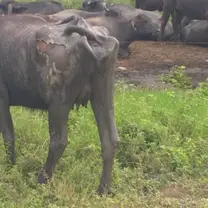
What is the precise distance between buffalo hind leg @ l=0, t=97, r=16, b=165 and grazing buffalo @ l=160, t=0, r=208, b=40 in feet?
33.1

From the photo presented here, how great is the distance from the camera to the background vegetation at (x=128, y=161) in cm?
625

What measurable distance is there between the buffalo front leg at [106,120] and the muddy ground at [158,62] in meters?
5.77

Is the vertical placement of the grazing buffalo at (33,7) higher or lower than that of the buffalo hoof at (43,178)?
lower

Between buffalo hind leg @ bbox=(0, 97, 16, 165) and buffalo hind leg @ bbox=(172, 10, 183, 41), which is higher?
buffalo hind leg @ bbox=(0, 97, 16, 165)

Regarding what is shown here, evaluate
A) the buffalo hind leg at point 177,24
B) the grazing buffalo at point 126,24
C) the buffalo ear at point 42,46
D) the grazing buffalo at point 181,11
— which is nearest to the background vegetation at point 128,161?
the buffalo ear at point 42,46

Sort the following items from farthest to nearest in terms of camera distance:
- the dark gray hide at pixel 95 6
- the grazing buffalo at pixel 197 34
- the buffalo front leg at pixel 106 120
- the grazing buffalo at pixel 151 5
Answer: the grazing buffalo at pixel 151 5, the dark gray hide at pixel 95 6, the grazing buffalo at pixel 197 34, the buffalo front leg at pixel 106 120

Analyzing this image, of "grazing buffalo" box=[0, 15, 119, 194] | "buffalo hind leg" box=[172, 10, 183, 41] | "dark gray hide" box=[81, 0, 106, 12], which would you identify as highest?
"grazing buffalo" box=[0, 15, 119, 194]

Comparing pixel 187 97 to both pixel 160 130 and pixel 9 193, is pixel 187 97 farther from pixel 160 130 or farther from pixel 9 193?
pixel 9 193

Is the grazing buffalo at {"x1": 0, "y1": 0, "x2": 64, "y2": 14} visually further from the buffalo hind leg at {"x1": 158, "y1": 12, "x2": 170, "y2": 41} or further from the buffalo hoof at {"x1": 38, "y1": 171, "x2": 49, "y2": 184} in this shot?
the buffalo hoof at {"x1": 38, "y1": 171, "x2": 49, "y2": 184}

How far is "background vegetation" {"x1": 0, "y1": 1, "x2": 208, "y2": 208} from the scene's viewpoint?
6246 mm

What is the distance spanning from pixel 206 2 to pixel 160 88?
4730mm

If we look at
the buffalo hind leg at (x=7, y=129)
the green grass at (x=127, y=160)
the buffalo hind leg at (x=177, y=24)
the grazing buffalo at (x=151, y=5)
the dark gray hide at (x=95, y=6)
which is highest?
the buffalo hind leg at (x=7, y=129)

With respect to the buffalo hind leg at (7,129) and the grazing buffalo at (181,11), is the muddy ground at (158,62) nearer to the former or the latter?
the grazing buffalo at (181,11)

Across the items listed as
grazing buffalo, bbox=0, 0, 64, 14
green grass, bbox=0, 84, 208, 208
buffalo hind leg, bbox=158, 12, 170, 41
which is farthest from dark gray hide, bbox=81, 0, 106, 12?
green grass, bbox=0, 84, 208, 208
